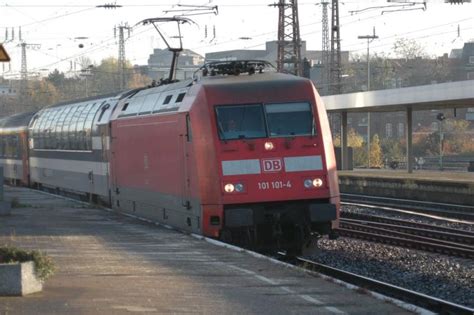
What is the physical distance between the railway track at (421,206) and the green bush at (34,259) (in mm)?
16520

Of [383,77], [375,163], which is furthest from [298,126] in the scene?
[383,77]

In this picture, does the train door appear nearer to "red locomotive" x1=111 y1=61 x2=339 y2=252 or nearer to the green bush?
"red locomotive" x1=111 y1=61 x2=339 y2=252

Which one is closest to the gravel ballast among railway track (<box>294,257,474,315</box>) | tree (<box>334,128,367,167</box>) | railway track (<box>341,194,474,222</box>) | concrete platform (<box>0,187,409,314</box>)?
railway track (<box>294,257,474,315</box>)

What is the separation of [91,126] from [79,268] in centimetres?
1252

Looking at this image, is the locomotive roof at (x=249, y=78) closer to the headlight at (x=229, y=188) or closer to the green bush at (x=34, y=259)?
the headlight at (x=229, y=188)

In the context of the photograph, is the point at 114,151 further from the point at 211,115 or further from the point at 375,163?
the point at 375,163

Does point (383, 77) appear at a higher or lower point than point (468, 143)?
higher

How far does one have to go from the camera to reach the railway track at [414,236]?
16.1m

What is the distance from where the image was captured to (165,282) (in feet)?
34.5

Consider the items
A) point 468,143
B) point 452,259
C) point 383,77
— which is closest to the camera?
point 452,259

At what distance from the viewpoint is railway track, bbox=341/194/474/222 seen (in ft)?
84.4

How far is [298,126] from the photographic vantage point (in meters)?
14.6

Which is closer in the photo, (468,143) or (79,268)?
(79,268)

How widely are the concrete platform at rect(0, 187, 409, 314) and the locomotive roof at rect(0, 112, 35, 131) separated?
19054 mm
